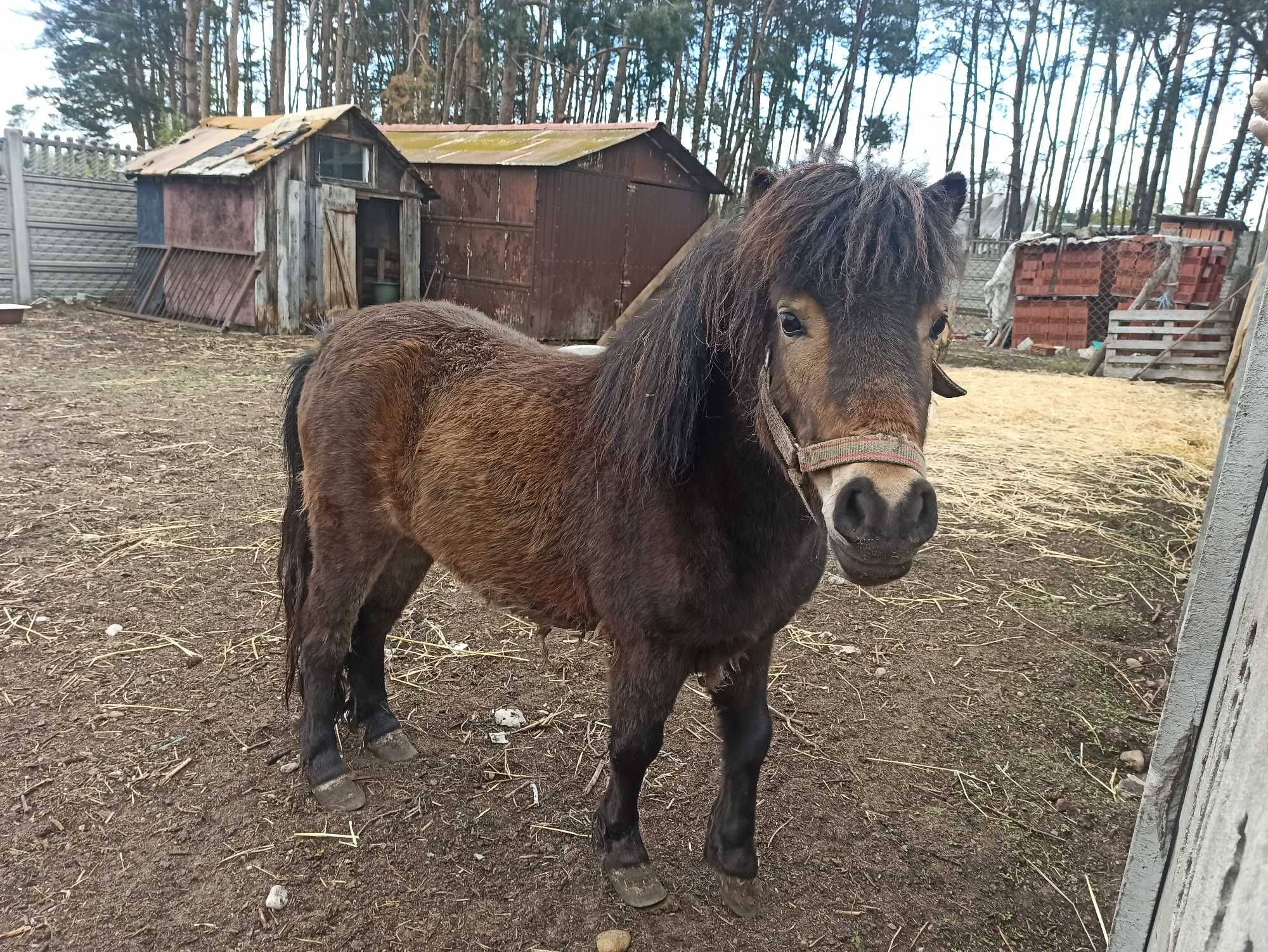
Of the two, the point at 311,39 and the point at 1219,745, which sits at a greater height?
the point at 311,39

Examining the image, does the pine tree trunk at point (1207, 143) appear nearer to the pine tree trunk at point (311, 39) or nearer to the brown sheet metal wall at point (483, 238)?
the brown sheet metal wall at point (483, 238)

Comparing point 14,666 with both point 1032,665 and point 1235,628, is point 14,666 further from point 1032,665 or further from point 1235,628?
point 1032,665

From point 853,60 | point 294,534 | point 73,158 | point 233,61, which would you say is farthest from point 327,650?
point 853,60

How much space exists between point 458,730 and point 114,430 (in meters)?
5.17

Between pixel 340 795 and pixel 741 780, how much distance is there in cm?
144

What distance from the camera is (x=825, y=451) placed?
5.11ft

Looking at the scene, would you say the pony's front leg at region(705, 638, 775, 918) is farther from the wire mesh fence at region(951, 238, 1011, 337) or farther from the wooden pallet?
the wire mesh fence at region(951, 238, 1011, 337)

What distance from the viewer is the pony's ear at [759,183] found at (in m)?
1.89

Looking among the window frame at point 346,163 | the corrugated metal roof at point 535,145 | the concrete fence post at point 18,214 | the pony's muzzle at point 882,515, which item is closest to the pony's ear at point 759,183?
the pony's muzzle at point 882,515

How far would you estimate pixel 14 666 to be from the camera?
3.24 metres

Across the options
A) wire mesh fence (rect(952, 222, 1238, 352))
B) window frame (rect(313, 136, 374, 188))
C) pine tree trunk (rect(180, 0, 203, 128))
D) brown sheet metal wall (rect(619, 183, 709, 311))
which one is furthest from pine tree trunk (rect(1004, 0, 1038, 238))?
pine tree trunk (rect(180, 0, 203, 128))

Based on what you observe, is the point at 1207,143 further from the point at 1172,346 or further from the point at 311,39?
the point at 311,39

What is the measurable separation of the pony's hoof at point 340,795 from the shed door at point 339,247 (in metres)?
11.4

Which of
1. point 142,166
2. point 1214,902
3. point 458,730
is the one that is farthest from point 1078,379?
point 142,166
